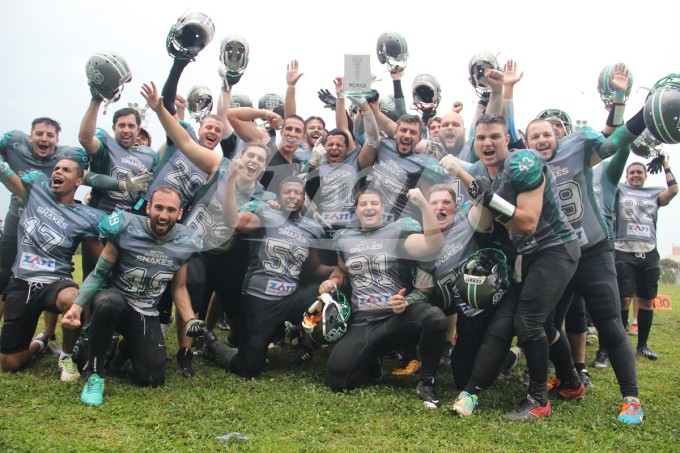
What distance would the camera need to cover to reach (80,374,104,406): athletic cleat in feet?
13.6

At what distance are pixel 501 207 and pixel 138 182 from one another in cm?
334

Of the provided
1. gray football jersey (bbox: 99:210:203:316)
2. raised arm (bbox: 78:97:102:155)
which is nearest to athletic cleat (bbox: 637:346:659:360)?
gray football jersey (bbox: 99:210:203:316)

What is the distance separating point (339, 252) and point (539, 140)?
1.99m

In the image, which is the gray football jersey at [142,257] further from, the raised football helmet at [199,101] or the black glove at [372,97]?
the raised football helmet at [199,101]

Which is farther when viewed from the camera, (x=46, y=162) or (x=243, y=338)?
(x=46, y=162)

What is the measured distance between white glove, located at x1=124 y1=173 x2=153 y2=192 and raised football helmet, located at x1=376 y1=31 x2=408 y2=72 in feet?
9.46

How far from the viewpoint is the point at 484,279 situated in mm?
4242

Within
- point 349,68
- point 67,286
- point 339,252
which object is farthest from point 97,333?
point 349,68

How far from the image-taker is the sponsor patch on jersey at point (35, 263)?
497cm

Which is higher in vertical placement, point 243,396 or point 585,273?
point 585,273

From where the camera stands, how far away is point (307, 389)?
4672 millimetres

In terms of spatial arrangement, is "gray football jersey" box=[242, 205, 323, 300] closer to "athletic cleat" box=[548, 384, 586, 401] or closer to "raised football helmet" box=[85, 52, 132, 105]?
"raised football helmet" box=[85, 52, 132, 105]

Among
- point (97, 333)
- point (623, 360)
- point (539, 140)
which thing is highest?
point (539, 140)

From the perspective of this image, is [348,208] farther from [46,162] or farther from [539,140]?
[46,162]
